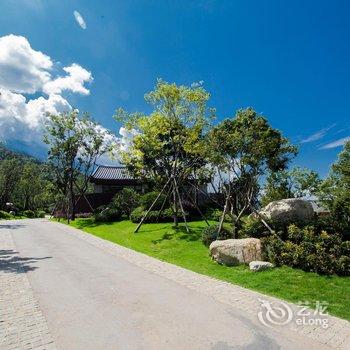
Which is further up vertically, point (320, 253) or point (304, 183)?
point (304, 183)

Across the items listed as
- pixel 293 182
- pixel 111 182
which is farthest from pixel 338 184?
pixel 111 182

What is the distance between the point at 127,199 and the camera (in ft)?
117

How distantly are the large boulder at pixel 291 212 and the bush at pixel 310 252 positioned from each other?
7.68ft

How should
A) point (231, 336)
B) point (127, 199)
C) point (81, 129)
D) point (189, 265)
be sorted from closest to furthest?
1. point (231, 336)
2. point (189, 265)
3. point (127, 199)
4. point (81, 129)

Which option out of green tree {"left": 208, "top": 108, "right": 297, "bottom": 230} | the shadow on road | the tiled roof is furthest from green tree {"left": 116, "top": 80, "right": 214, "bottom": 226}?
the tiled roof

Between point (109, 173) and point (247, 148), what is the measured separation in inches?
1363

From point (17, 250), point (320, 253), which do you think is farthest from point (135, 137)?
point (320, 253)

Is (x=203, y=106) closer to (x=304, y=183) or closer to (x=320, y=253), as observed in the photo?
(x=320, y=253)

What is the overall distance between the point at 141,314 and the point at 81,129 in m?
33.4

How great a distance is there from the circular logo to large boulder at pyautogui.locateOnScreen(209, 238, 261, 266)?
173 inches

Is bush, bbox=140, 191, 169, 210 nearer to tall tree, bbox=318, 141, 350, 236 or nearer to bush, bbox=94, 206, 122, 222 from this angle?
bush, bbox=94, 206, 122, 222

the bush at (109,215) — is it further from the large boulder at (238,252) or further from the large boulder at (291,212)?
the large boulder at (238,252)
